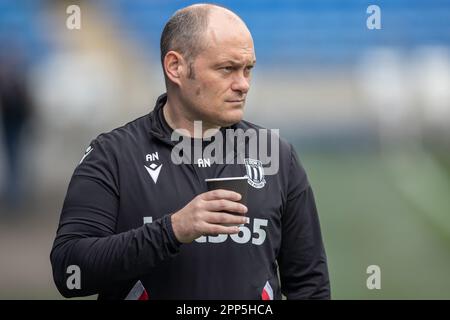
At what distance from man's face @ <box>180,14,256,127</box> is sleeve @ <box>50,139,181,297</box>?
0.32 meters

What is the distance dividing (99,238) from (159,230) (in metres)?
0.19

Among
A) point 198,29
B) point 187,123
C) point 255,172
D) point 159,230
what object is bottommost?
point 159,230

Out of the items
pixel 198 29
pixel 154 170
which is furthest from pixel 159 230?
pixel 198 29

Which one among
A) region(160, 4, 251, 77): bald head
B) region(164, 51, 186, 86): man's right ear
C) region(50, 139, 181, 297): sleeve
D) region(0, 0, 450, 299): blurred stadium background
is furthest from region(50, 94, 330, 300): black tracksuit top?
region(0, 0, 450, 299): blurred stadium background

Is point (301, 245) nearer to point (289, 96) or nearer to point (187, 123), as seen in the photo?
point (187, 123)

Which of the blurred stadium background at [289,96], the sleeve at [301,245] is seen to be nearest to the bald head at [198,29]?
the sleeve at [301,245]

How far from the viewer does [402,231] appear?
5.37m

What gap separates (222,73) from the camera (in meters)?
2.30

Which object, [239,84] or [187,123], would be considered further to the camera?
[187,123]

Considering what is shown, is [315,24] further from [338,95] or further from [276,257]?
[276,257]

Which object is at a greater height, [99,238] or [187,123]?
[187,123]

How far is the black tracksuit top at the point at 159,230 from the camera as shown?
6.91 ft

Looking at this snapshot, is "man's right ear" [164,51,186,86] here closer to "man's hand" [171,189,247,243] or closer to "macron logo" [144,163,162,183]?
"macron logo" [144,163,162,183]
